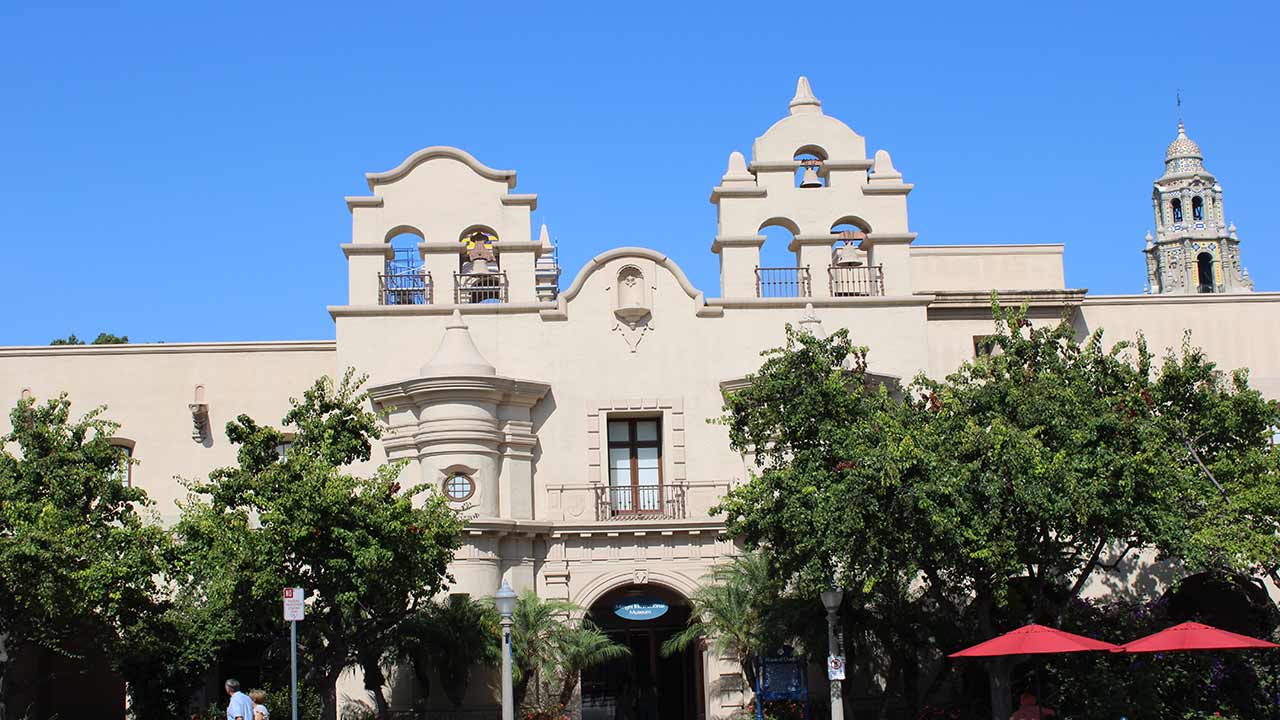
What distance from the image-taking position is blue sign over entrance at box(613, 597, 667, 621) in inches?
1296

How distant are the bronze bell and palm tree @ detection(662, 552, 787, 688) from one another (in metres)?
9.36

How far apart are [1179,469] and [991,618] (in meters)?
5.15

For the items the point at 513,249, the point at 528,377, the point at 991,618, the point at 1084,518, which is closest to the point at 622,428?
the point at 528,377

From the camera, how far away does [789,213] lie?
34750 millimetres

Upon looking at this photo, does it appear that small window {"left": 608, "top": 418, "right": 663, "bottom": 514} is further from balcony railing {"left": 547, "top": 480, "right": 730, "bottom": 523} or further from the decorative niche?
the decorative niche

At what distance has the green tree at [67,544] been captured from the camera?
25.9 metres

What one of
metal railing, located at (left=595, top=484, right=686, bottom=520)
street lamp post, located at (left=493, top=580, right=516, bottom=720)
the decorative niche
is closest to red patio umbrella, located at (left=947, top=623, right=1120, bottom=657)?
street lamp post, located at (left=493, top=580, right=516, bottom=720)

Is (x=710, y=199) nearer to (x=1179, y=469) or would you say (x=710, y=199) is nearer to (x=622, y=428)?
(x=622, y=428)

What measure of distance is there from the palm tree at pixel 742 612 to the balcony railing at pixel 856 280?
7.28 m

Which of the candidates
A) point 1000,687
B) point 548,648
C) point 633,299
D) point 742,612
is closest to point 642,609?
point 548,648

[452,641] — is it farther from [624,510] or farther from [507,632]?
[624,510]

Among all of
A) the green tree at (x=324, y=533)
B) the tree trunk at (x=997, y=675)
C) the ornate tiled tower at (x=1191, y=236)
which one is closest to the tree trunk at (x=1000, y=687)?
the tree trunk at (x=997, y=675)

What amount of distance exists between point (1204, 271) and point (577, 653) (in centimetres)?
9513

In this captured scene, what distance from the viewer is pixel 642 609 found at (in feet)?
108
